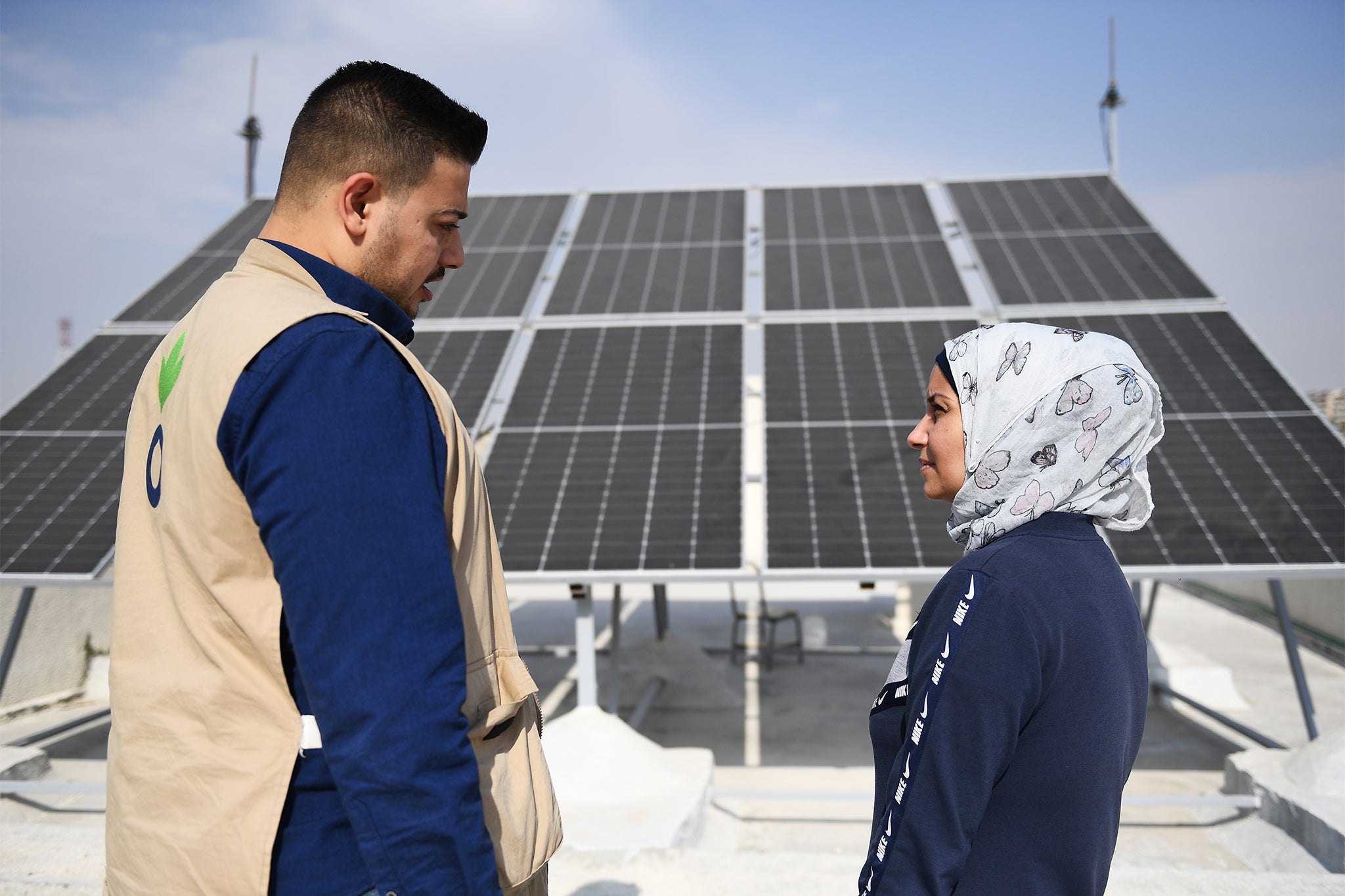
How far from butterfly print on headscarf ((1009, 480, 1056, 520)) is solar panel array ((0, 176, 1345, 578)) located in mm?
4175

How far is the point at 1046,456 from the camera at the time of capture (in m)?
1.69

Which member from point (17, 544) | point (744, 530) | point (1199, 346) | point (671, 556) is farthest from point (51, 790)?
point (1199, 346)

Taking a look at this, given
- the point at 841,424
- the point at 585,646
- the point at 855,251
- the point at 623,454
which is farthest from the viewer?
the point at 855,251

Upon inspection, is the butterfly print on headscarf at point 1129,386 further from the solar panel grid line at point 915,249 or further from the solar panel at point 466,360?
the solar panel grid line at point 915,249

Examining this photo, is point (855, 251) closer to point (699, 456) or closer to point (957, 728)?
point (699, 456)

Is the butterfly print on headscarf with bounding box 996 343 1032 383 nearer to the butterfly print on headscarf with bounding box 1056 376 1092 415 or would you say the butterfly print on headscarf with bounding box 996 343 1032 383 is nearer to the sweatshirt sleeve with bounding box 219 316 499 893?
the butterfly print on headscarf with bounding box 1056 376 1092 415

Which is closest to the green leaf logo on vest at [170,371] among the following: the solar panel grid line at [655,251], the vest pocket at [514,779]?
the vest pocket at [514,779]

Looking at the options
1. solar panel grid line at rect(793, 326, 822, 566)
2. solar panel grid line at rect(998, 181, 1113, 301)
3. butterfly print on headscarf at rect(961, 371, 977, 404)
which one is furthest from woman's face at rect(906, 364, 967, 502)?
solar panel grid line at rect(998, 181, 1113, 301)

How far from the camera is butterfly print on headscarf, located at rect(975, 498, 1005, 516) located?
1738 mm

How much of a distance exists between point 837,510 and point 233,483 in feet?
17.3

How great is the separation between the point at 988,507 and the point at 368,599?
114 centimetres

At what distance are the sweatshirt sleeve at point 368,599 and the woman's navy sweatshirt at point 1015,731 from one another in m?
0.74

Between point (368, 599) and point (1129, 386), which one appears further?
point (1129, 386)

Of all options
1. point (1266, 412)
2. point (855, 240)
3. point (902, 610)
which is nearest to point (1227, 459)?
point (1266, 412)
